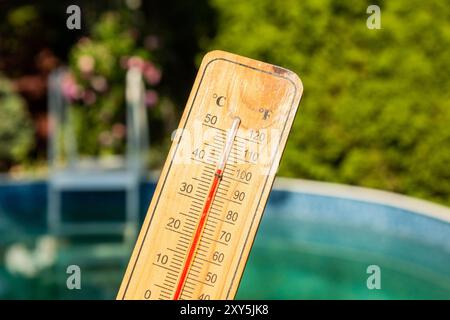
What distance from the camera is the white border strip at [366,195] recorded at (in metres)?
6.66

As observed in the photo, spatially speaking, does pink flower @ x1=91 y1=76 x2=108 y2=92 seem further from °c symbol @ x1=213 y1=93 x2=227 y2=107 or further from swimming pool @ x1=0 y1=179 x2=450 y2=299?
°c symbol @ x1=213 y1=93 x2=227 y2=107

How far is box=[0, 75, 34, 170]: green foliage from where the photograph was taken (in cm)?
912

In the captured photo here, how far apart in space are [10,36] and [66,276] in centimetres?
445

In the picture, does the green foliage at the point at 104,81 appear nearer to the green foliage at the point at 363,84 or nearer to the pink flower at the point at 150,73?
the pink flower at the point at 150,73

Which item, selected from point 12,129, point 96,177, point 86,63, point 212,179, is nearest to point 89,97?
point 86,63

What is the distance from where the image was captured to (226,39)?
880 centimetres

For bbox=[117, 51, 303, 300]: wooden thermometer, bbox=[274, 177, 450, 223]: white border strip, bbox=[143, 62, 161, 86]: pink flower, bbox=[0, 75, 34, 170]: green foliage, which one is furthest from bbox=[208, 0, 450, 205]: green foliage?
bbox=[117, 51, 303, 300]: wooden thermometer

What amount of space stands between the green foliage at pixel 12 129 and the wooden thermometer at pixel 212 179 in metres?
7.63

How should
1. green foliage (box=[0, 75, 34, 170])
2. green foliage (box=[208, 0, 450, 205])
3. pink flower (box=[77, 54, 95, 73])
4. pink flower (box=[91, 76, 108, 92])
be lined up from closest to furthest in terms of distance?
green foliage (box=[208, 0, 450, 205]), pink flower (box=[77, 54, 95, 73]), pink flower (box=[91, 76, 108, 92]), green foliage (box=[0, 75, 34, 170])

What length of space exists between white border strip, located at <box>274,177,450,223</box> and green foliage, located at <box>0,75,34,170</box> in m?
3.16

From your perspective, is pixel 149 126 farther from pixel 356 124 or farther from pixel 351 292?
pixel 351 292

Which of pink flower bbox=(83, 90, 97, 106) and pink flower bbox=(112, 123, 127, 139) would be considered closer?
pink flower bbox=(83, 90, 97, 106)

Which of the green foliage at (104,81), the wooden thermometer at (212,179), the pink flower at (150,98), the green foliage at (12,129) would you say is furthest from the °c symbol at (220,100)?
the green foliage at (12,129)
